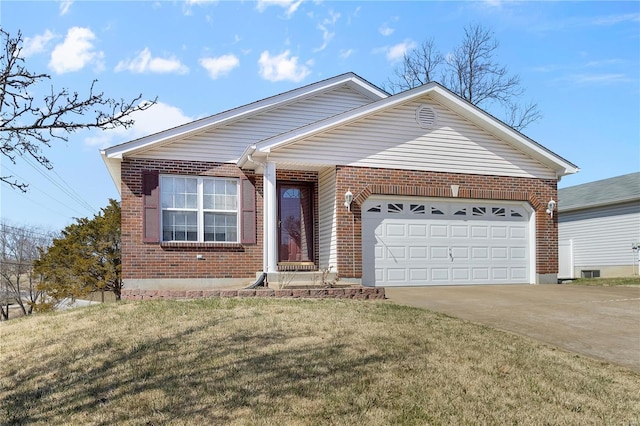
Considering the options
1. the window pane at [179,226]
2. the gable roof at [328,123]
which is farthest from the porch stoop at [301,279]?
the gable roof at [328,123]

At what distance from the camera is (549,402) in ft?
16.8

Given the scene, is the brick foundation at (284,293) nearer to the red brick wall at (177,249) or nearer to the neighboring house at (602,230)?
the red brick wall at (177,249)

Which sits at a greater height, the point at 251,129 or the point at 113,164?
the point at 251,129

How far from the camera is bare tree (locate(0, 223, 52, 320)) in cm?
3225

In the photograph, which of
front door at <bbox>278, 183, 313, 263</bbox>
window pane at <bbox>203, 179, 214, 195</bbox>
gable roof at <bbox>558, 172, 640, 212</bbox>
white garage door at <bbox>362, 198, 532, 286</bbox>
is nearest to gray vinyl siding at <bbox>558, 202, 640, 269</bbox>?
gable roof at <bbox>558, 172, 640, 212</bbox>

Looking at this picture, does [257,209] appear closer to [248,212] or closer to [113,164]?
→ [248,212]

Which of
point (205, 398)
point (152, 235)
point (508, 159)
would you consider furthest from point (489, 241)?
point (205, 398)

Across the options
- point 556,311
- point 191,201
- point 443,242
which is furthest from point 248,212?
point 556,311

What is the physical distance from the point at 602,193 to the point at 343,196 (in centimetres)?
1606

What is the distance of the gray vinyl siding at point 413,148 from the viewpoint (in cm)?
1291

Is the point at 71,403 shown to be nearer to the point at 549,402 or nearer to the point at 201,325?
the point at 201,325

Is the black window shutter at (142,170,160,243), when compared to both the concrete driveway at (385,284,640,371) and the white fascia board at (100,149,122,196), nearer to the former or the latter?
the white fascia board at (100,149,122,196)

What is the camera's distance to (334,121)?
12.7 metres

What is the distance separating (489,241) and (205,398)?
10.9 metres
